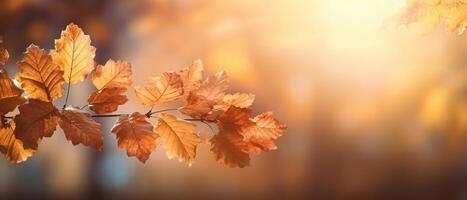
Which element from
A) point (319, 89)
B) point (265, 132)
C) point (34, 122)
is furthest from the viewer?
point (319, 89)

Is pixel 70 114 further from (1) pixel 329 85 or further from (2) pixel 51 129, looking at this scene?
(1) pixel 329 85

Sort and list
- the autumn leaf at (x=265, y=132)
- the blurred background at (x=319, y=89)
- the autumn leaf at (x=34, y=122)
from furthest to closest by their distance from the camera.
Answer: the blurred background at (x=319, y=89) → the autumn leaf at (x=265, y=132) → the autumn leaf at (x=34, y=122)

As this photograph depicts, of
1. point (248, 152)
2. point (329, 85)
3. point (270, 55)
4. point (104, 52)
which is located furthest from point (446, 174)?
point (248, 152)

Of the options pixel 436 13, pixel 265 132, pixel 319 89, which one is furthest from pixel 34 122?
pixel 319 89

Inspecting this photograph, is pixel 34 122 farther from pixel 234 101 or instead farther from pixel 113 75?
pixel 234 101

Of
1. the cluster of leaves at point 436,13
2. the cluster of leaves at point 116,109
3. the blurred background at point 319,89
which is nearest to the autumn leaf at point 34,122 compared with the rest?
→ the cluster of leaves at point 116,109

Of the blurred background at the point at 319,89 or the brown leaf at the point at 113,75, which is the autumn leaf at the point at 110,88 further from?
the blurred background at the point at 319,89
